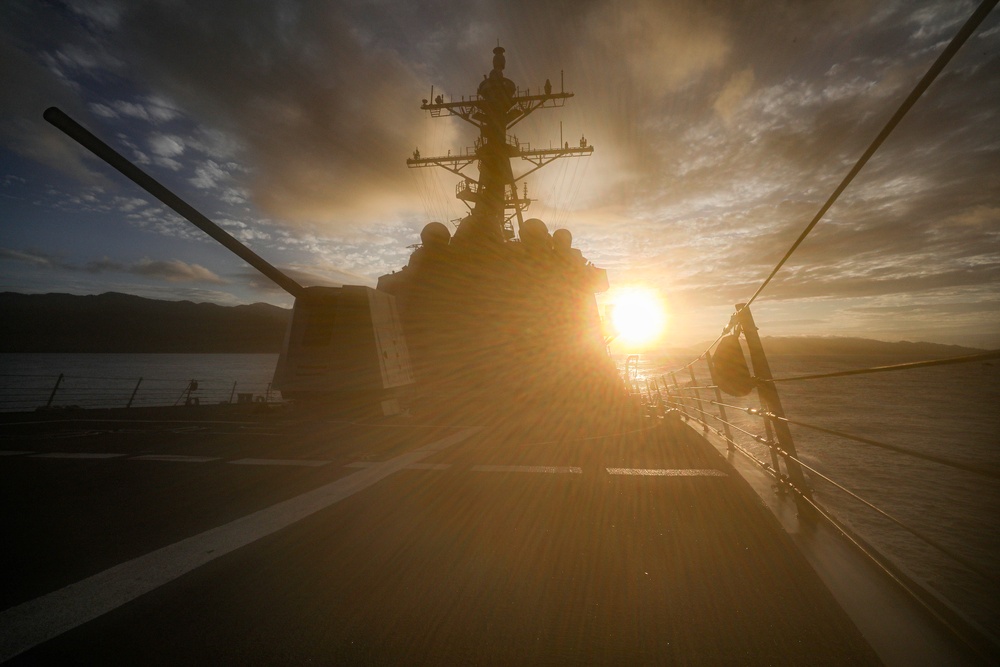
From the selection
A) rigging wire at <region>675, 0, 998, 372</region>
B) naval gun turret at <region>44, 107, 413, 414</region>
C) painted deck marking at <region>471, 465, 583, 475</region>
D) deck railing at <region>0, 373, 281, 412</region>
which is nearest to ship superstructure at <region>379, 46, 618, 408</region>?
naval gun turret at <region>44, 107, 413, 414</region>

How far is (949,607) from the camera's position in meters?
1.97

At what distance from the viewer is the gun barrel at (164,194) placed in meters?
A: 6.94

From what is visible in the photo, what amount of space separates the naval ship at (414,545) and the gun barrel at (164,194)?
0.04m

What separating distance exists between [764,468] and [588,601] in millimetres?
3188

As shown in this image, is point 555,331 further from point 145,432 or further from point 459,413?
point 145,432

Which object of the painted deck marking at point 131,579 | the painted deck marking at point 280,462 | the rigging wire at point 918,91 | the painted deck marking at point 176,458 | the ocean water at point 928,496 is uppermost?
the rigging wire at point 918,91

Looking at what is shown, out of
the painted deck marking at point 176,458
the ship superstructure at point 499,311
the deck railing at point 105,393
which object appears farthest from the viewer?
the deck railing at point 105,393

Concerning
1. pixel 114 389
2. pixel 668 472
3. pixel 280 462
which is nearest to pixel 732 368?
pixel 668 472

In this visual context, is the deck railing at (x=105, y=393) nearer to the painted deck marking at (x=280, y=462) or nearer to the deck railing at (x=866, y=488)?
the painted deck marking at (x=280, y=462)

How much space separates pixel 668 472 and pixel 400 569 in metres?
3.96

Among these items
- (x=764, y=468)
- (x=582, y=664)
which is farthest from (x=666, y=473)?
(x=582, y=664)

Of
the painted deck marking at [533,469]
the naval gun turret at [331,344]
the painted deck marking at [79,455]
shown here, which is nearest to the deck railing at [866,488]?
the painted deck marking at [533,469]

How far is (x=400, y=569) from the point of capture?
2.70 meters

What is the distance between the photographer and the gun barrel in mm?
6941
